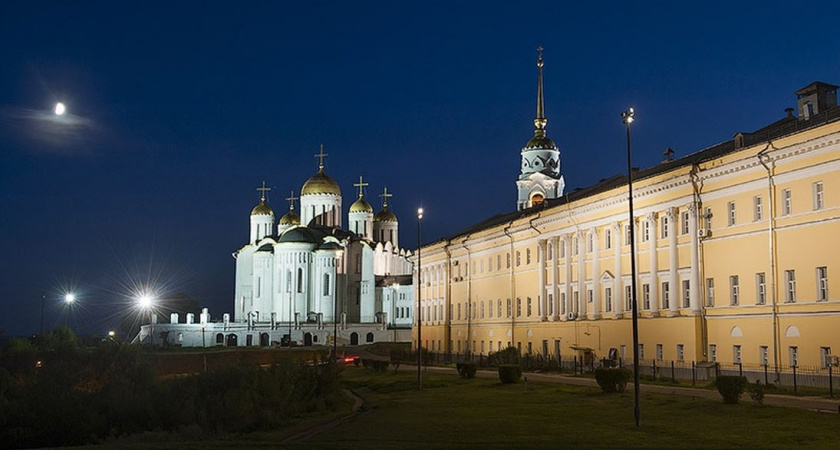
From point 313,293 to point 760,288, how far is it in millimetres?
85986

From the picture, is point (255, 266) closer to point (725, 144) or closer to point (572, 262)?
point (572, 262)

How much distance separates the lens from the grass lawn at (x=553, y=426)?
958 inches

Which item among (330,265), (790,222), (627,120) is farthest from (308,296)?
(627,120)

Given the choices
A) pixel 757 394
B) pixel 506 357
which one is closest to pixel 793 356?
pixel 757 394

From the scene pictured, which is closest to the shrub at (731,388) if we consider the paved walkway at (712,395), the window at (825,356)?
the paved walkway at (712,395)

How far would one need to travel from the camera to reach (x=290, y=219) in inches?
5669

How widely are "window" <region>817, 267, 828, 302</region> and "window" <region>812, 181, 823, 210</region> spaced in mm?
2607

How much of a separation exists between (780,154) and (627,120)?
15611 millimetres

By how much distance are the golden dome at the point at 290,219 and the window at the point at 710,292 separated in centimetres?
10169

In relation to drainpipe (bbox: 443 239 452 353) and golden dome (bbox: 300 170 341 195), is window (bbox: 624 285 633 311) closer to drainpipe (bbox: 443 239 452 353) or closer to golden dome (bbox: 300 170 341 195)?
drainpipe (bbox: 443 239 452 353)

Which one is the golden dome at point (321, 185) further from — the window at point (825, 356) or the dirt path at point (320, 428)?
the window at point (825, 356)

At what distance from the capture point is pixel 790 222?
4031 centimetres

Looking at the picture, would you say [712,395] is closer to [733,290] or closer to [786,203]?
[786,203]

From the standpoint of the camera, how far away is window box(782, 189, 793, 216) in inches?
1593
